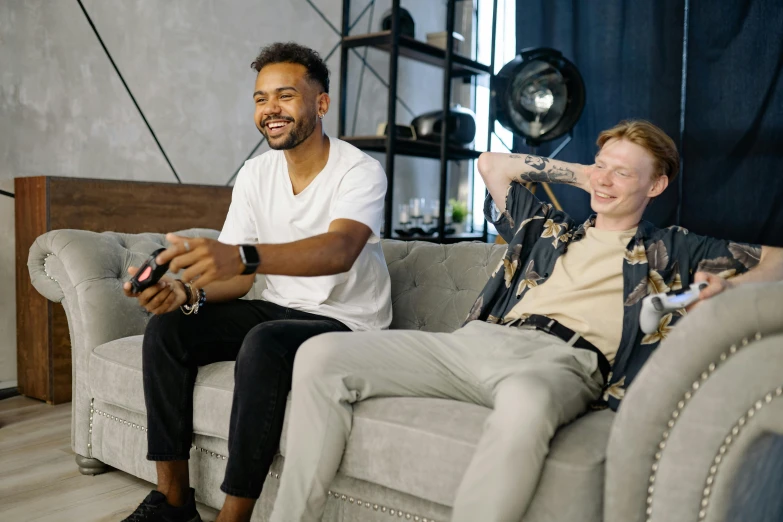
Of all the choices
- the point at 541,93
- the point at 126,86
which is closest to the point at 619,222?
the point at 541,93

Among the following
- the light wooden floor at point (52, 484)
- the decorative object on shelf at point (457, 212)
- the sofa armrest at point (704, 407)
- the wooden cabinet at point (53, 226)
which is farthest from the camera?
the decorative object on shelf at point (457, 212)

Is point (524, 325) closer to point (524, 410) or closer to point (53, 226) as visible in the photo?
point (524, 410)

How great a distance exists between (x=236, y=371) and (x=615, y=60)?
3.52 meters

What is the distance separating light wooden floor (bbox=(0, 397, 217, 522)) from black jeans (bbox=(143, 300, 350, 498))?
0.32 m

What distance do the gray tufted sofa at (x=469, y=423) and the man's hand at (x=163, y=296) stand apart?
0.19 metres

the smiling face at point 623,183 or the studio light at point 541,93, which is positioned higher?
the studio light at point 541,93

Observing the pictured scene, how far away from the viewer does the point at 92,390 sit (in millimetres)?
1987

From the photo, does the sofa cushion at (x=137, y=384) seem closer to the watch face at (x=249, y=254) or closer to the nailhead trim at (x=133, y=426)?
the nailhead trim at (x=133, y=426)

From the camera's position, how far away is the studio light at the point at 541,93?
3629 millimetres

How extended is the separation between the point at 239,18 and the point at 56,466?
93.7 inches

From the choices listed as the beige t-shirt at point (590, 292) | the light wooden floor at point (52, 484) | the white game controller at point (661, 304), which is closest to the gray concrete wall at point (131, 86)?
the light wooden floor at point (52, 484)

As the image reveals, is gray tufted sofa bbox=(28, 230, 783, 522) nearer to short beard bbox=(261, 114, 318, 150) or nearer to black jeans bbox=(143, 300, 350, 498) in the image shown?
black jeans bbox=(143, 300, 350, 498)

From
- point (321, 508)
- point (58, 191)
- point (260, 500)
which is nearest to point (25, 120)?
point (58, 191)

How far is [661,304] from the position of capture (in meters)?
1.36
